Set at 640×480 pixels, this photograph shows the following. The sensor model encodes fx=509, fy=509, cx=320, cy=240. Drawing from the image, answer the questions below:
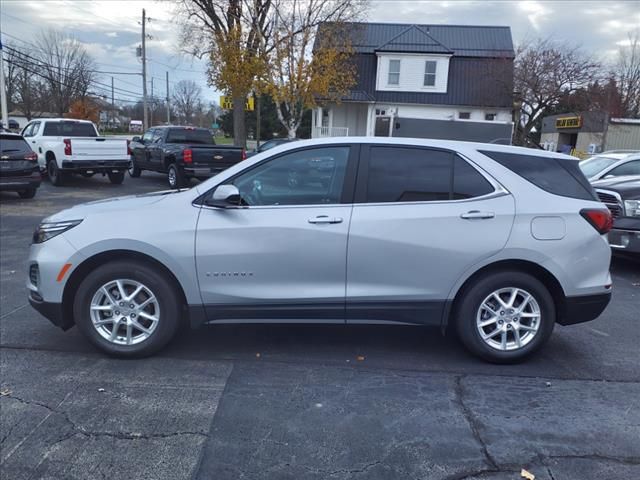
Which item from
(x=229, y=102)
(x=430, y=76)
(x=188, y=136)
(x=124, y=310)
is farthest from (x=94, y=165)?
(x=430, y=76)

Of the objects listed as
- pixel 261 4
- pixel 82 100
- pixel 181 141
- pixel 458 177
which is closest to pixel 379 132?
pixel 261 4

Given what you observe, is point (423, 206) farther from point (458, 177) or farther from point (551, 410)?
point (551, 410)

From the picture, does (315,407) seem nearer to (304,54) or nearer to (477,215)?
(477,215)

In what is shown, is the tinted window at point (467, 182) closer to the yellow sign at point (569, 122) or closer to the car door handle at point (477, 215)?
the car door handle at point (477, 215)

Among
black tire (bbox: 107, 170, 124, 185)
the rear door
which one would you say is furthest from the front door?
black tire (bbox: 107, 170, 124, 185)

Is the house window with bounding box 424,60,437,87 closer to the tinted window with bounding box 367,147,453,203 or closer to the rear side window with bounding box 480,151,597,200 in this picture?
the rear side window with bounding box 480,151,597,200

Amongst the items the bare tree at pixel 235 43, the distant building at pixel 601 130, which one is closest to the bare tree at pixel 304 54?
the bare tree at pixel 235 43

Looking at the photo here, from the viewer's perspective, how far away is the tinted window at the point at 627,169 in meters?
9.35

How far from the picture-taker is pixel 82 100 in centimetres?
5178

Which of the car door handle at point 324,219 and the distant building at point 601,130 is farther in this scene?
the distant building at point 601,130

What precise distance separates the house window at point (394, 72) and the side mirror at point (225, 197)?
29234mm

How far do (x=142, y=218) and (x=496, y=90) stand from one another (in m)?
29.2

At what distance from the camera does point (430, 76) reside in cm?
3088

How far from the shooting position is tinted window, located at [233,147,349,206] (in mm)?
3986
